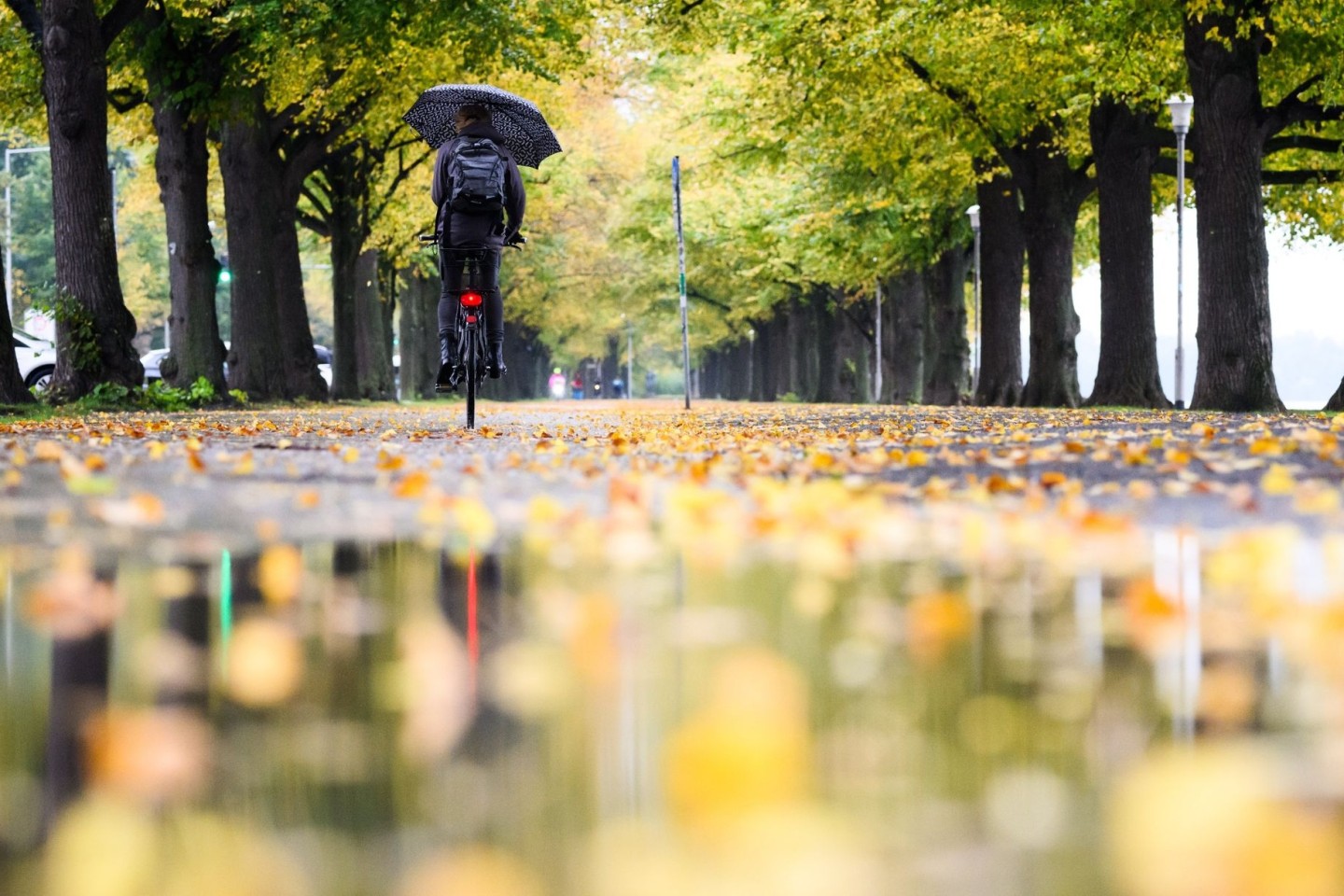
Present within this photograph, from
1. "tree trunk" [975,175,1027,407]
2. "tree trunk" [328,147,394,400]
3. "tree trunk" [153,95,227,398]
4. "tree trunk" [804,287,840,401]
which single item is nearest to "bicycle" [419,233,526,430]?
"tree trunk" [153,95,227,398]

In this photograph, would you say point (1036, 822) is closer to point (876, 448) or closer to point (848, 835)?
point (848, 835)

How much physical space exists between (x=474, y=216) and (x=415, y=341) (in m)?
34.4

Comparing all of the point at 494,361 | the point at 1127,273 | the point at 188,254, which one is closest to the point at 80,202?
the point at 188,254

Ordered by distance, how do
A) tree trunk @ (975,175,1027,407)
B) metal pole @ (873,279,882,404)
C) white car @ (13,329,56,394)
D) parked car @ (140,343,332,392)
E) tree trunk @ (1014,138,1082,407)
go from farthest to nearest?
metal pole @ (873,279,882,404) → parked car @ (140,343,332,392) → white car @ (13,329,56,394) → tree trunk @ (975,175,1027,407) → tree trunk @ (1014,138,1082,407)

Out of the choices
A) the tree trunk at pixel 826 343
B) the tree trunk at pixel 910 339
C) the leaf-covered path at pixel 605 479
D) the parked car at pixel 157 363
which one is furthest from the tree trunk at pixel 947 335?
the leaf-covered path at pixel 605 479

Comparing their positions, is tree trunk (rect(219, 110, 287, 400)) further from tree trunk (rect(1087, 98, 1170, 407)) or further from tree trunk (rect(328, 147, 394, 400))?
tree trunk (rect(1087, 98, 1170, 407))

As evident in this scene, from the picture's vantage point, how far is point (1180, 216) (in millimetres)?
25859

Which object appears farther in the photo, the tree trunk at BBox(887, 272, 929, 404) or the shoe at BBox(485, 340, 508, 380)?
the tree trunk at BBox(887, 272, 929, 404)

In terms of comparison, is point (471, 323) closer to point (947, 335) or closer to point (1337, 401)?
point (1337, 401)

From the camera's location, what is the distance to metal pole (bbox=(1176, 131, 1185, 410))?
24.4 m

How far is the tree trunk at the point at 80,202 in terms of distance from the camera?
1948 centimetres

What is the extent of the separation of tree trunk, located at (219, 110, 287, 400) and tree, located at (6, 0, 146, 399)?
655 cm

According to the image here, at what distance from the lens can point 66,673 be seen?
309cm

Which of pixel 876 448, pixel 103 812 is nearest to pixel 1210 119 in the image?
pixel 876 448
